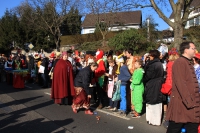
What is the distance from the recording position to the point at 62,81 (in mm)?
8695

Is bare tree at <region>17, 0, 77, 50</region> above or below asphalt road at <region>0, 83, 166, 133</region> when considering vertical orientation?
above

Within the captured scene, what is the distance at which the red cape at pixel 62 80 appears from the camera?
341 inches

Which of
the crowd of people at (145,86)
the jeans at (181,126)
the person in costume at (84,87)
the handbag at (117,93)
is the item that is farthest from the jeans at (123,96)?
the jeans at (181,126)

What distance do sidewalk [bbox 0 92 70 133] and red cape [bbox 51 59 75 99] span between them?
119 centimetres

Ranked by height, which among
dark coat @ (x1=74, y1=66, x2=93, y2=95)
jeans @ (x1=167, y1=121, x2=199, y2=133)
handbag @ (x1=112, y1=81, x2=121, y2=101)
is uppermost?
dark coat @ (x1=74, y1=66, x2=93, y2=95)

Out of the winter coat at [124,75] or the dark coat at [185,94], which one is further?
the winter coat at [124,75]

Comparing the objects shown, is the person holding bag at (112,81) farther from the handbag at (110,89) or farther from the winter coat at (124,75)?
the winter coat at (124,75)

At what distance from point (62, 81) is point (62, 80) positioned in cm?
3

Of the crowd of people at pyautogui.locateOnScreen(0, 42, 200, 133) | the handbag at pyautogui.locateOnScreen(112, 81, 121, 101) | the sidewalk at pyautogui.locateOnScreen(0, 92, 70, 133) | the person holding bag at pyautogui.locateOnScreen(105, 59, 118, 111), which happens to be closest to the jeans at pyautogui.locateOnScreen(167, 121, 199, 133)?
the crowd of people at pyautogui.locateOnScreen(0, 42, 200, 133)

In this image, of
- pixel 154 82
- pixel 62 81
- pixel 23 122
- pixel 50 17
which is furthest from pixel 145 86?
pixel 50 17

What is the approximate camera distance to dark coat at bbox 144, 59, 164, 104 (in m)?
6.36

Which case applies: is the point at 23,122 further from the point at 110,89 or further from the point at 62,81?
the point at 110,89

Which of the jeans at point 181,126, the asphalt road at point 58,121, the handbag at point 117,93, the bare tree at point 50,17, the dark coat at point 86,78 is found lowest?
the asphalt road at point 58,121

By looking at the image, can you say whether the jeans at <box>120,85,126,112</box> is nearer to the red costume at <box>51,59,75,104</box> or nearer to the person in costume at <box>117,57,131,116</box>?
the person in costume at <box>117,57,131,116</box>
